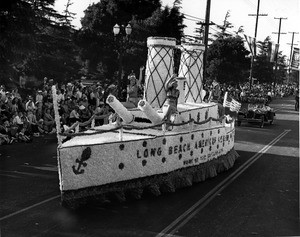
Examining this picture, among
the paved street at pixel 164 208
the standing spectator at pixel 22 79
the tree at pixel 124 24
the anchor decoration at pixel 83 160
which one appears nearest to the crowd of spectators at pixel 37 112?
the paved street at pixel 164 208

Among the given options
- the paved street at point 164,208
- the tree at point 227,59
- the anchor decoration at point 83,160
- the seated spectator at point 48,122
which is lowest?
the paved street at point 164,208

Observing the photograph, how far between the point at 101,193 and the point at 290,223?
3972mm

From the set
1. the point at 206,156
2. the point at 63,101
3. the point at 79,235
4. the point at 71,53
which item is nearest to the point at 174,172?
the point at 206,156

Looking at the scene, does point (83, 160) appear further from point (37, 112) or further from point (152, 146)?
point (37, 112)

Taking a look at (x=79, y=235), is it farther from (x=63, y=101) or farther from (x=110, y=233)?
(x=63, y=101)

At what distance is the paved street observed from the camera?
764cm

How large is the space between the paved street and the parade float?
371 mm

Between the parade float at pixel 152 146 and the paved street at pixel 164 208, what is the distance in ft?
1.22

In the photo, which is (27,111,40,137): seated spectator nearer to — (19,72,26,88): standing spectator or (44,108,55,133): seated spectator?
(44,108,55,133): seated spectator

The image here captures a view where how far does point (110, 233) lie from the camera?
736cm

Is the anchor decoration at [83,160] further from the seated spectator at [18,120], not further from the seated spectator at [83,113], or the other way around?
the seated spectator at [83,113]

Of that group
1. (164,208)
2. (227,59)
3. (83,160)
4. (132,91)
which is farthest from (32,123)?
(227,59)

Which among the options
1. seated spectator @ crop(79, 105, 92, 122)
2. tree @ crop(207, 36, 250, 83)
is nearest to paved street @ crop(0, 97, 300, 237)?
seated spectator @ crop(79, 105, 92, 122)

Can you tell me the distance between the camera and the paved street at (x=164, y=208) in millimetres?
7645
